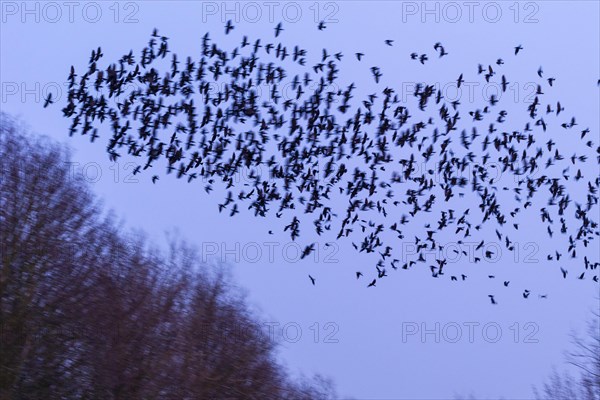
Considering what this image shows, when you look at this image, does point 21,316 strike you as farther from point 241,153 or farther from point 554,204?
point 554,204

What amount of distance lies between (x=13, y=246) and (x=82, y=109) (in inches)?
129

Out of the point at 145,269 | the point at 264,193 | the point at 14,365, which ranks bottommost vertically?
the point at 14,365

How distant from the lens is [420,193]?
22.1m

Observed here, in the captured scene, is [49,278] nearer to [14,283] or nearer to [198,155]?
[14,283]

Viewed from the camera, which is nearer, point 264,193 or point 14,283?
point 14,283

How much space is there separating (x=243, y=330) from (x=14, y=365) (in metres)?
7.46

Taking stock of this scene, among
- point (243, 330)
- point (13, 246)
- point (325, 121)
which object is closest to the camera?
point (13, 246)

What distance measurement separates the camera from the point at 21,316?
744 inches

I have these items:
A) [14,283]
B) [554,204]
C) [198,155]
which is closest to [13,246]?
[14,283]

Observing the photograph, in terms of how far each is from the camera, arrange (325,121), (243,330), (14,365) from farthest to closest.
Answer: (243,330) → (325,121) → (14,365)

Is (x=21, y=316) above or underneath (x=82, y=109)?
underneath

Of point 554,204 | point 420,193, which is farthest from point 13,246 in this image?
point 554,204

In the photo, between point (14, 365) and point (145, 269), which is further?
point (145, 269)

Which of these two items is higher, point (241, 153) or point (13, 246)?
point (241, 153)
